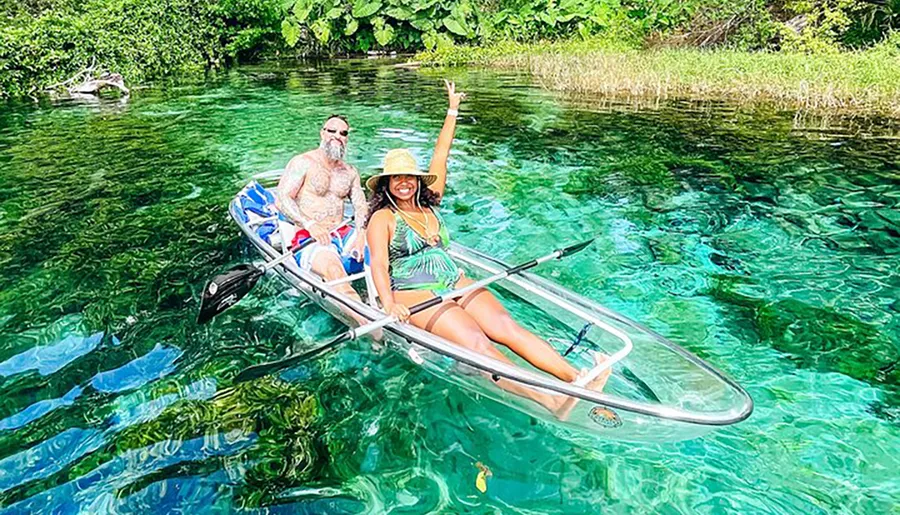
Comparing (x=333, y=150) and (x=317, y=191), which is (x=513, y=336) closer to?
(x=333, y=150)

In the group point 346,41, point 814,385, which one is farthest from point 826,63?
point 346,41

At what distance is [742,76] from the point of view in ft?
53.5

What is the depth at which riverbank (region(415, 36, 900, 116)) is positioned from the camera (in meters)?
14.1

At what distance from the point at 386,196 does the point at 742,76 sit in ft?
47.7

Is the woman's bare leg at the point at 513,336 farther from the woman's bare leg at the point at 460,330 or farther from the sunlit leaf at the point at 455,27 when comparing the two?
the sunlit leaf at the point at 455,27

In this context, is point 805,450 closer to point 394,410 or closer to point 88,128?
point 394,410

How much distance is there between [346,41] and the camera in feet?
99.0

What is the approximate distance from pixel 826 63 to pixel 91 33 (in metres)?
21.2

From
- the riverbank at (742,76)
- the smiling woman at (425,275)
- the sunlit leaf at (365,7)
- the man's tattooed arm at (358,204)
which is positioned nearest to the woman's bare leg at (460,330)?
the smiling woman at (425,275)

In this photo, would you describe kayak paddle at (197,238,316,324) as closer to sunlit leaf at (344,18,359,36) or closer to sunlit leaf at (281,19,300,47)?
sunlit leaf at (344,18,359,36)

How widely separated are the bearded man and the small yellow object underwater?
2.32 meters

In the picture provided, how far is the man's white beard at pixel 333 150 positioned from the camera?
607 cm

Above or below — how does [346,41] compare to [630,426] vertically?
above

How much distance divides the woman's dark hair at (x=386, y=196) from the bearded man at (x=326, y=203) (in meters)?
1.16
